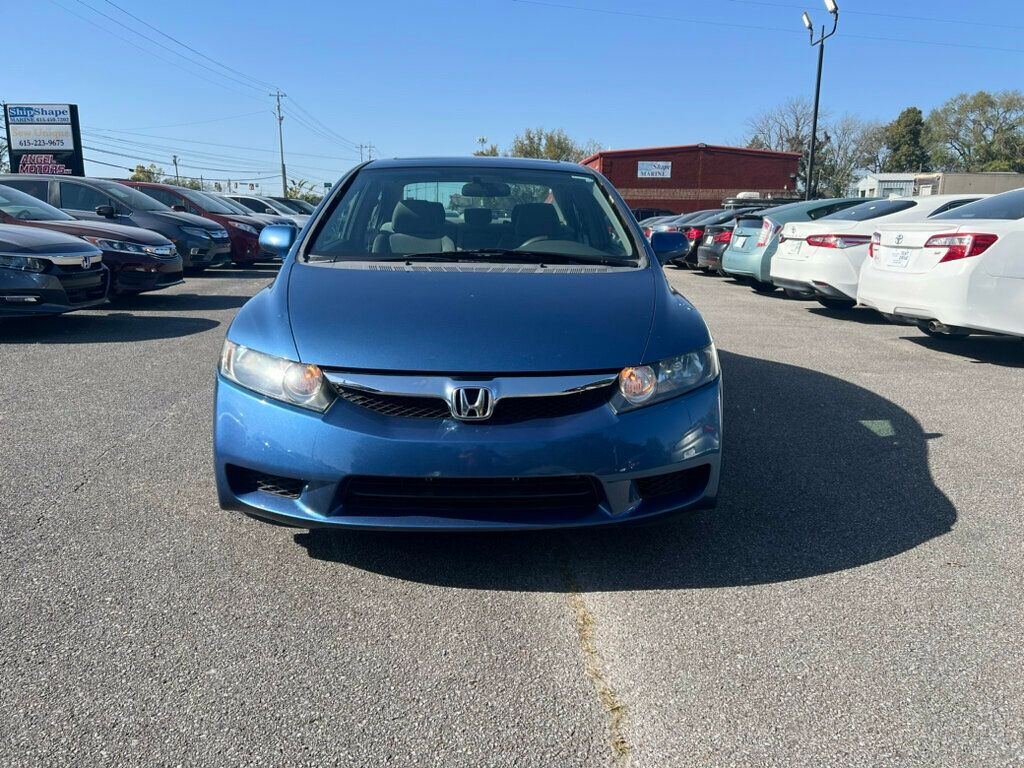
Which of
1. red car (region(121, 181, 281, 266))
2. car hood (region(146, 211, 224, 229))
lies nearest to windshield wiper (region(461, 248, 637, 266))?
car hood (region(146, 211, 224, 229))

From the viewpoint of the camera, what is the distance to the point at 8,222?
862 cm

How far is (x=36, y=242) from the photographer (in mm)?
7254

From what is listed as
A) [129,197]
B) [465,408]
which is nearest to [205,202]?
[129,197]

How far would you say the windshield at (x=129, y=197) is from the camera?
12.0 m

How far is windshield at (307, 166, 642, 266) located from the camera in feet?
12.3

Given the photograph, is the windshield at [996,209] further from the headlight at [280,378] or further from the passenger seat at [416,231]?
the headlight at [280,378]

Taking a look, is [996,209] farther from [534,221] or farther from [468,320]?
[468,320]

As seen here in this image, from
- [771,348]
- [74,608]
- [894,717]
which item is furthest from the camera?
[771,348]

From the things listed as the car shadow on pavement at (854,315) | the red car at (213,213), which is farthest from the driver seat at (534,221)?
the red car at (213,213)

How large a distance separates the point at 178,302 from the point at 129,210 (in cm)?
290

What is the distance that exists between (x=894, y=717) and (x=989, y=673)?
419mm

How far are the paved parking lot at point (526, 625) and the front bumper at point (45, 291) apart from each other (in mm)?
3201

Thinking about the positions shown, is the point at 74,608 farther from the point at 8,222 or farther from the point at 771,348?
the point at 8,222

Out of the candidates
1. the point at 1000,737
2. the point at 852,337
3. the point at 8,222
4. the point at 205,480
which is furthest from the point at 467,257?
the point at 8,222
